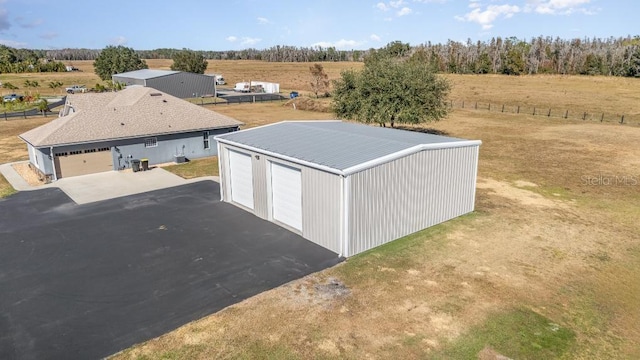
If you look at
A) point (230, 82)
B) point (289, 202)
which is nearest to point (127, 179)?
point (289, 202)

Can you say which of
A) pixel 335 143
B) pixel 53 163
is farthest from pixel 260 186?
pixel 53 163

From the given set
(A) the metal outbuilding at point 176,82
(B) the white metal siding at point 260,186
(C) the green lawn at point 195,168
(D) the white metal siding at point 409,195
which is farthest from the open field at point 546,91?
(B) the white metal siding at point 260,186

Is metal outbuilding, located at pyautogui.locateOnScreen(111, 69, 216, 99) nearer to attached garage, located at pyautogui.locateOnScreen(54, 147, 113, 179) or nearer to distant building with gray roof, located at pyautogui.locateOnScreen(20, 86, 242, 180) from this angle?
distant building with gray roof, located at pyautogui.locateOnScreen(20, 86, 242, 180)

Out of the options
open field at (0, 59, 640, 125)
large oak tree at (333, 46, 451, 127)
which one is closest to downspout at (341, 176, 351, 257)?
large oak tree at (333, 46, 451, 127)

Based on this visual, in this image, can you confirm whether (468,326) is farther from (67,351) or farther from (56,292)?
(56,292)

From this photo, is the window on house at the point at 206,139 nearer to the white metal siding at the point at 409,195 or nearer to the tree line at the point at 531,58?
the white metal siding at the point at 409,195

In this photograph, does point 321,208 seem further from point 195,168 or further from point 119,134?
point 119,134
